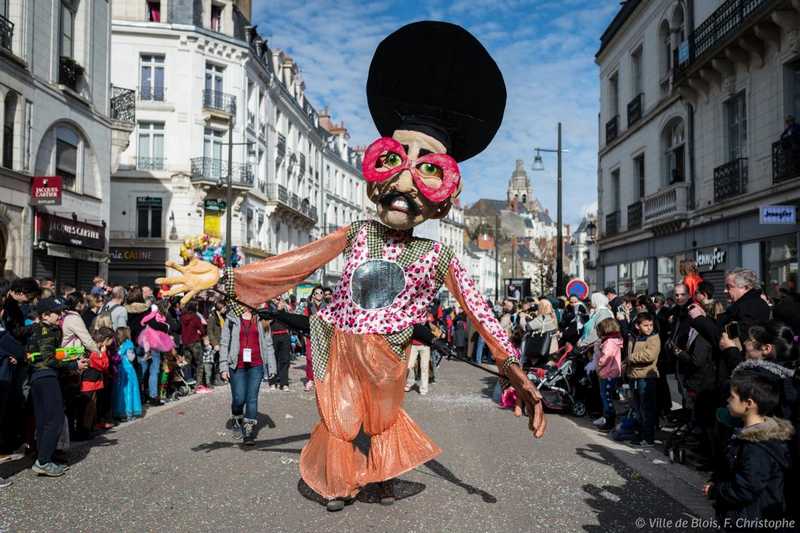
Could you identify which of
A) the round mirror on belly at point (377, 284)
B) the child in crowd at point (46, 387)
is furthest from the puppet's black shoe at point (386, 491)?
the child in crowd at point (46, 387)

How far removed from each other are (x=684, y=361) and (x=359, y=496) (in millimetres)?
3952

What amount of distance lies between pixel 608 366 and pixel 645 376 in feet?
3.69

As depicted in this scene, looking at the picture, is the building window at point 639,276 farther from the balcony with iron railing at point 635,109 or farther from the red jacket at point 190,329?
the red jacket at point 190,329

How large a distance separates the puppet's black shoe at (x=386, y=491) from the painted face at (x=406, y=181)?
213 centimetres

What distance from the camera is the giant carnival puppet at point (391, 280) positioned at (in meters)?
5.14

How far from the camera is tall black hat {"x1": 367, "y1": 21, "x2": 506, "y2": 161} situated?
563 cm

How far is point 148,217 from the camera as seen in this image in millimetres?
29703

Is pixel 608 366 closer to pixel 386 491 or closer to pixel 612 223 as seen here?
pixel 386 491

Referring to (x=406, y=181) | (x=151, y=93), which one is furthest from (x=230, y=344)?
(x=151, y=93)

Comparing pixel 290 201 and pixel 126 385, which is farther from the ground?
pixel 290 201

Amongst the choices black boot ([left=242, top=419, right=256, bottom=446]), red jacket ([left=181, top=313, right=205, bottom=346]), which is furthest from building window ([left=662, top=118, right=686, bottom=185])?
black boot ([left=242, top=419, right=256, bottom=446])

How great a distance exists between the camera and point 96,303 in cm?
1028

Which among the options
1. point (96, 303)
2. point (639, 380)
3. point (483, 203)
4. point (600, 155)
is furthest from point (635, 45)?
point (483, 203)

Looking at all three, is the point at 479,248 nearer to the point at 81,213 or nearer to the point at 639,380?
the point at 81,213
